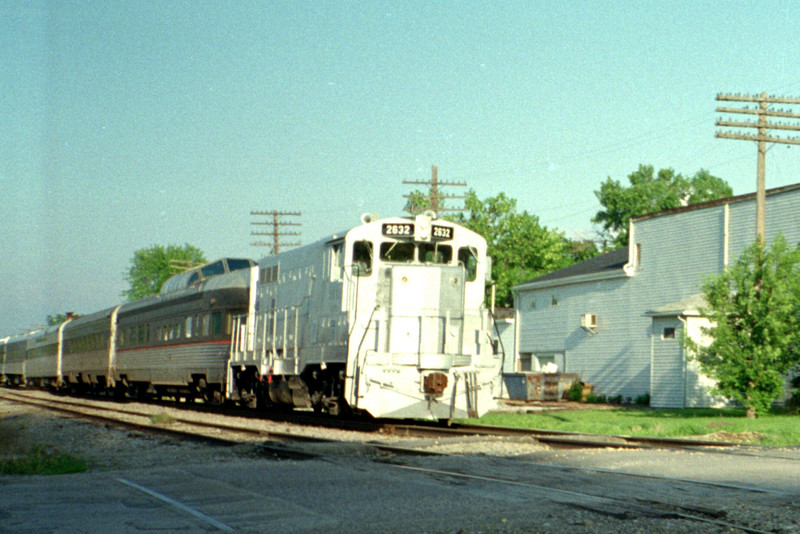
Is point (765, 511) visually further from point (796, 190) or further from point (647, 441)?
point (796, 190)


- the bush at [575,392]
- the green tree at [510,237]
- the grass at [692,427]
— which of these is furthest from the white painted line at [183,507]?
the green tree at [510,237]

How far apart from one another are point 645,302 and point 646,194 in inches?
1872

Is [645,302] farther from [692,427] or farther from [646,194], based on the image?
[646,194]

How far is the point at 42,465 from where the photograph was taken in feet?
36.5

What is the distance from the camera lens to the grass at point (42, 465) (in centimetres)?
1069

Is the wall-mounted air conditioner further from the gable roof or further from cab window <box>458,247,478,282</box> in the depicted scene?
cab window <box>458,247,478,282</box>

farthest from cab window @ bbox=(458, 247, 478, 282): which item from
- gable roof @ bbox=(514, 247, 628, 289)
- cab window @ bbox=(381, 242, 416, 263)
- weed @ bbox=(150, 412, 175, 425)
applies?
gable roof @ bbox=(514, 247, 628, 289)

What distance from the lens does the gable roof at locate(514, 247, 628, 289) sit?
37688mm

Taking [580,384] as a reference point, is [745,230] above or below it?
above

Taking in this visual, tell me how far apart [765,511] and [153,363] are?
918 inches

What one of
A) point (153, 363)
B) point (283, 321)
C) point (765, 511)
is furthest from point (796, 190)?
point (765, 511)

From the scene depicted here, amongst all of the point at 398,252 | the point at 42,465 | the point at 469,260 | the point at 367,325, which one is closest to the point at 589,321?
the point at 469,260

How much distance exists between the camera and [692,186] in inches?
3324

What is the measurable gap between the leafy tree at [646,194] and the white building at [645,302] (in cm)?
3867
